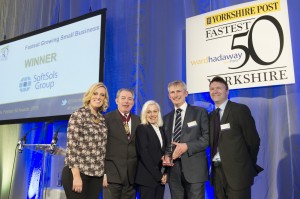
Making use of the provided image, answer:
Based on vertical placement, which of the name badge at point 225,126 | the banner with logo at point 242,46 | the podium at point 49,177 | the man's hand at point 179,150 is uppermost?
the banner with logo at point 242,46

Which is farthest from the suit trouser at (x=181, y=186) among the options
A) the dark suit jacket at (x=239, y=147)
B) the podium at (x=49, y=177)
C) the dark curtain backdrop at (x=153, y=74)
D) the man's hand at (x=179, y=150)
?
the podium at (x=49, y=177)

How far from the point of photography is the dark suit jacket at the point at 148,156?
2.21 m

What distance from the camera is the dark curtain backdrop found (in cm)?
251

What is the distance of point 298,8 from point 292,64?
1.72 feet

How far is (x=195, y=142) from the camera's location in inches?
89.1

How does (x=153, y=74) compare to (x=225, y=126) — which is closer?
(x=225, y=126)

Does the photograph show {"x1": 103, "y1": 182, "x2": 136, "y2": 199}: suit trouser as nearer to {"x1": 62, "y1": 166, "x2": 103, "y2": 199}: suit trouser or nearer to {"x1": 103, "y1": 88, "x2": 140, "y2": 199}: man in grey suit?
{"x1": 103, "y1": 88, "x2": 140, "y2": 199}: man in grey suit

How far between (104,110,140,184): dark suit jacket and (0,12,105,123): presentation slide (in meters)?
1.12

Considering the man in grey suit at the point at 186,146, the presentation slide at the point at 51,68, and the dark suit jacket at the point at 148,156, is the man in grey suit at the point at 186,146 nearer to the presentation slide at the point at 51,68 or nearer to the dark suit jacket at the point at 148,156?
the dark suit jacket at the point at 148,156

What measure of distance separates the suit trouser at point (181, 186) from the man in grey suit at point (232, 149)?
128mm

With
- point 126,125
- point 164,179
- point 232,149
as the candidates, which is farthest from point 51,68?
point 232,149

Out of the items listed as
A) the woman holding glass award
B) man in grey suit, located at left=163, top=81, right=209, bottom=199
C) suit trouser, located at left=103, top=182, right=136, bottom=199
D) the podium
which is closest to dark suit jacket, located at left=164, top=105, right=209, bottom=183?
man in grey suit, located at left=163, top=81, right=209, bottom=199

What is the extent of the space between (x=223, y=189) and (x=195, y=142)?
0.40m

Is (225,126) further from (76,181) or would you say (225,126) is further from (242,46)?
(76,181)
